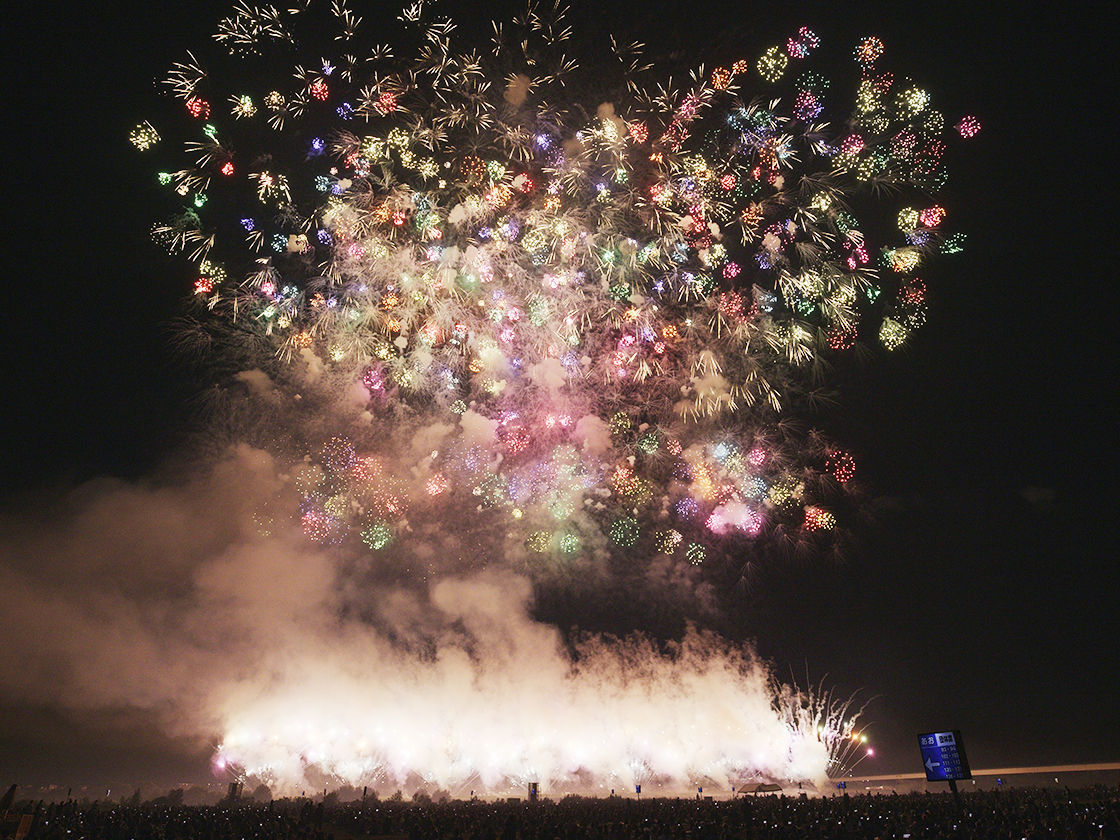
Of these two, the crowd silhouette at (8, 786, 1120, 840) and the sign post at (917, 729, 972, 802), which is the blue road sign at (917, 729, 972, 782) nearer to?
the sign post at (917, 729, 972, 802)

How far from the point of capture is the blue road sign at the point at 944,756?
15523 millimetres

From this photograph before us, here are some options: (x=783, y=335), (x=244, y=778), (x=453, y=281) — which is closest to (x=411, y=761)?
(x=244, y=778)

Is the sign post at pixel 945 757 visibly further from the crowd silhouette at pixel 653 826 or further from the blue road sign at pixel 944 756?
the crowd silhouette at pixel 653 826

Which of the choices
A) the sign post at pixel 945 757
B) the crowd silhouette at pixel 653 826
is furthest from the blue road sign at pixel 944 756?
the crowd silhouette at pixel 653 826

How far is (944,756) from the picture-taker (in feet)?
52.2

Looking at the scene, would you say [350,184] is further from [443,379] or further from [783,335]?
[783,335]

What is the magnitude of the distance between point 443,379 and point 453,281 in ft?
9.33

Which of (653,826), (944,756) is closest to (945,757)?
(944,756)

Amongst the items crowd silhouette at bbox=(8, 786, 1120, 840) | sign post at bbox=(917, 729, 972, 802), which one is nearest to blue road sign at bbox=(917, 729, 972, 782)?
sign post at bbox=(917, 729, 972, 802)

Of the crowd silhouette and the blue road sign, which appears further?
the blue road sign

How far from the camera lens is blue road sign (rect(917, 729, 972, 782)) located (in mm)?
15523

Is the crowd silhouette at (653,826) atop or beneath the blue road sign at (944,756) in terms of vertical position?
beneath

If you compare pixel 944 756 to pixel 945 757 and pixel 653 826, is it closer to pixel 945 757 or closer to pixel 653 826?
pixel 945 757

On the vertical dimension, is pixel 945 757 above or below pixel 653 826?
above
